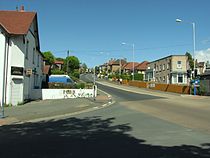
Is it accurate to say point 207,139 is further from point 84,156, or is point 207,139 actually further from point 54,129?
point 54,129

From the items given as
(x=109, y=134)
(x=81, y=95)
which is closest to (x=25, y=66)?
(x=81, y=95)

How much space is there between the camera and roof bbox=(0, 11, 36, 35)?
2502 cm

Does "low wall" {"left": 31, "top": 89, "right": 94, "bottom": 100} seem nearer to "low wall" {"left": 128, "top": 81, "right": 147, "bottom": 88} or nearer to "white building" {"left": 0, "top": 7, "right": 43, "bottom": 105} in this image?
"white building" {"left": 0, "top": 7, "right": 43, "bottom": 105}

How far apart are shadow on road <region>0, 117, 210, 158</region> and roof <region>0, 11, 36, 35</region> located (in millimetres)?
13990

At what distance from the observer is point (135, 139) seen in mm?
10180

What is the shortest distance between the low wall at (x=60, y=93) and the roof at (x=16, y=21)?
7.42 metres

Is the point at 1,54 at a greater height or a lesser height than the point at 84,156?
greater

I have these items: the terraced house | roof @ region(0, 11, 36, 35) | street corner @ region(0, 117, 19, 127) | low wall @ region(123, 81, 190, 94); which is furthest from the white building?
the terraced house

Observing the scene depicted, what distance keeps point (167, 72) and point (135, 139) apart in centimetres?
5994

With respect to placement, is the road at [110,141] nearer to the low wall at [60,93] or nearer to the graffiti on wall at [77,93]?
the low wall at [60,93]

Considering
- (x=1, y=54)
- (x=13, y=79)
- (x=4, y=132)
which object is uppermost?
(x=1, y=54)

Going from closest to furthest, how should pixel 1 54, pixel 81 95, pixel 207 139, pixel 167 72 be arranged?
pixel 207 139 → pixel 1 54 → pixel 81 95 → pixel 167 72

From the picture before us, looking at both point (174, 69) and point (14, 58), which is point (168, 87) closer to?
point (174, 69)

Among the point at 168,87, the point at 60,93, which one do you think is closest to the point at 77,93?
the point at 60,93
